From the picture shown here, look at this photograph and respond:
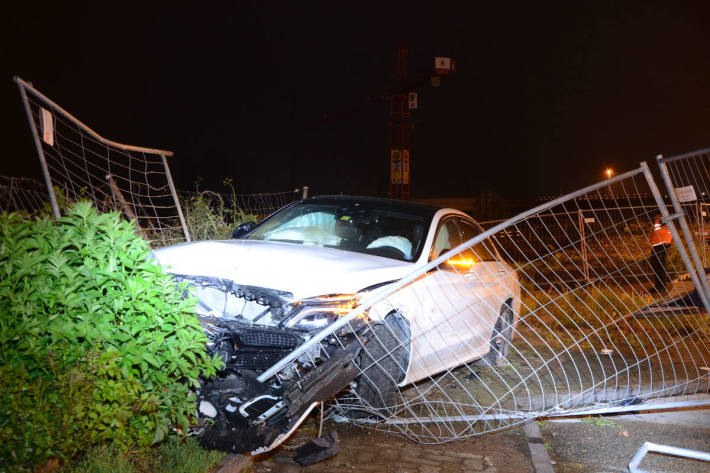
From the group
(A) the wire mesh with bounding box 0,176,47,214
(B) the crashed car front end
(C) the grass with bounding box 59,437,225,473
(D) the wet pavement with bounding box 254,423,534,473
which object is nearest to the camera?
(C) the grass with bounding box 59,437,225,473

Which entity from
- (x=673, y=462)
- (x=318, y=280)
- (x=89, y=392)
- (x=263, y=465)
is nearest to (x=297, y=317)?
(x=318, y=280)

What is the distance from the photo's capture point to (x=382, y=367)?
491cm

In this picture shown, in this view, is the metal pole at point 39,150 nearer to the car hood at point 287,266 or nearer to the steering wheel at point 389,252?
the car hood at point 287,266

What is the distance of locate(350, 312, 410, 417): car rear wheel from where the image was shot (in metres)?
4.86

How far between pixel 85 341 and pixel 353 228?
332cm

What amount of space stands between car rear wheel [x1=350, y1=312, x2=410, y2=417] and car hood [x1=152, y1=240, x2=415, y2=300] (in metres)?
0.38

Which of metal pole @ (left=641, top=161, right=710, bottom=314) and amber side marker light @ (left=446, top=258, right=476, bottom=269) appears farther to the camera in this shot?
amber side marker light @ (left=446, top=258, right=476, bottom=269)

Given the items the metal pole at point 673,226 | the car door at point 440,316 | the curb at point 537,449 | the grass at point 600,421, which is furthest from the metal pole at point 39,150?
the metal pole at point 673,226

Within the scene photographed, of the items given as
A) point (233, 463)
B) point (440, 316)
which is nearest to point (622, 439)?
point (440, 316)

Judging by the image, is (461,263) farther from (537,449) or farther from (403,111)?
(403,111)

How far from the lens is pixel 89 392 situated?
3203 millimetres

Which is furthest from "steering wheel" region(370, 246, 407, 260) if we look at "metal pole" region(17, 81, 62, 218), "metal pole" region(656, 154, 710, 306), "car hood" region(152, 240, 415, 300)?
"metal pole" region(17, 81, 62, 218)

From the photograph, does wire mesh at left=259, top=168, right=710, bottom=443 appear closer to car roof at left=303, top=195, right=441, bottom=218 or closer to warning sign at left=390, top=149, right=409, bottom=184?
car roof at left=303, top=195, right=441, bottom=218

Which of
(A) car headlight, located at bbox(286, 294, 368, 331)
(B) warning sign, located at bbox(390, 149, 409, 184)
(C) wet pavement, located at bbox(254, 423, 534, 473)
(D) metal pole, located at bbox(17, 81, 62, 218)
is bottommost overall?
(B) warning sign, located at bbox(390, 149, 409, 184)
